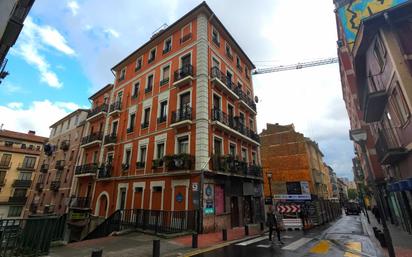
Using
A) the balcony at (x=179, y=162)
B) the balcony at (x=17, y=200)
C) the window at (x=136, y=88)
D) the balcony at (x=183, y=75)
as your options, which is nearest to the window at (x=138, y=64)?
the window at (x=136, y=88)

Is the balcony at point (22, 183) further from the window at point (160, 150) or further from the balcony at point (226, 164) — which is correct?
the balcony at point (226, 164)

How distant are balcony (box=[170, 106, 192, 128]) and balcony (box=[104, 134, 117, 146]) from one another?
8.27 metres

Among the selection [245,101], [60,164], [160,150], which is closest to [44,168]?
[60,164]

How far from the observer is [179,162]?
1428cm

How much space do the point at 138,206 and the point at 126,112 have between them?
381 inches

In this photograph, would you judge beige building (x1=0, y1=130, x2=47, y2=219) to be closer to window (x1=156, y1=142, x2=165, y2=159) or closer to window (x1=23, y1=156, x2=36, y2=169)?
window (x1=23, y1=156, x2=36, y2=169)

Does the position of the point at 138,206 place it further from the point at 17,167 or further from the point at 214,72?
the point at 17,167

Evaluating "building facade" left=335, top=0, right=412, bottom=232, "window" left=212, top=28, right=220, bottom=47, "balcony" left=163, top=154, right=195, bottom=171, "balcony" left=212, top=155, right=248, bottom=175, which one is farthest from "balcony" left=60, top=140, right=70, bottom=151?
"building facade" left=335, top=0, right=412, bottom=232

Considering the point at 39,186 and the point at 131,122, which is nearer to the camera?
the point at 131,122

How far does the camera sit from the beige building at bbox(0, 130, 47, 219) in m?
37.8

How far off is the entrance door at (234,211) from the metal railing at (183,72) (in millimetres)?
10306

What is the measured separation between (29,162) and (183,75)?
42.7m

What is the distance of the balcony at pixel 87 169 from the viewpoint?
2136 cm

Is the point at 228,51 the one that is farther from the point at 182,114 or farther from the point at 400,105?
the point at 400,105
